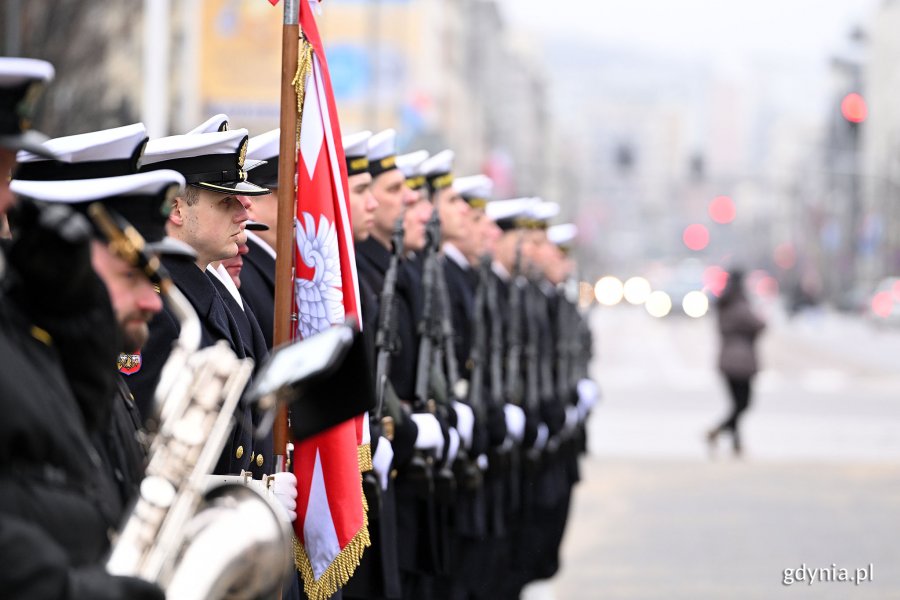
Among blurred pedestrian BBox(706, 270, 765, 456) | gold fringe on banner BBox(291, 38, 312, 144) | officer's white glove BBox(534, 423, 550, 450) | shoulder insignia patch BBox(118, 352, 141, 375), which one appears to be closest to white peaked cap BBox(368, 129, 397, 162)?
gold fringe on banner BBox(291, 38, 312, 144)

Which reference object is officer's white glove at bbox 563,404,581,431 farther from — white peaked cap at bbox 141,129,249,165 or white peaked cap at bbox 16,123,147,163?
white peaked cap at bbox 16,123,147,163

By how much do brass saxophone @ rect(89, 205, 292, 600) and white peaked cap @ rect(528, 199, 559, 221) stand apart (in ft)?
23.9

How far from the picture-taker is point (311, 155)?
5.46m

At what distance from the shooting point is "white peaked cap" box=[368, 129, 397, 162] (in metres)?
6.86

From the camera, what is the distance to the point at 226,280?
5.60 meters

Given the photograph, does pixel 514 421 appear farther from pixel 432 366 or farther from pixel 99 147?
pixel 99 147

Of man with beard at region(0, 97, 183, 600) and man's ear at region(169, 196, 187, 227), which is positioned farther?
man's ear at region(169, 196, 187, 227)

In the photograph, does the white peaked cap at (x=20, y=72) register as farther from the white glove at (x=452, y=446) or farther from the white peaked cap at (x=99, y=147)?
the white glove at (x=452, y=446)

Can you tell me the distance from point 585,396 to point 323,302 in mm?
5840

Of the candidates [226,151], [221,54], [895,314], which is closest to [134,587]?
[226,151]

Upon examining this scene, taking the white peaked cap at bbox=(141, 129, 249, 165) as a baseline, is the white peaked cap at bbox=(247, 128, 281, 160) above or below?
below

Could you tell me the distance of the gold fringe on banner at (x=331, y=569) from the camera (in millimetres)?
5469

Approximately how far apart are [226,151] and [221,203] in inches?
6.5

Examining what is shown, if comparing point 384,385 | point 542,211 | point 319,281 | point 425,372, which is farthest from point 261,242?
point 542,211
